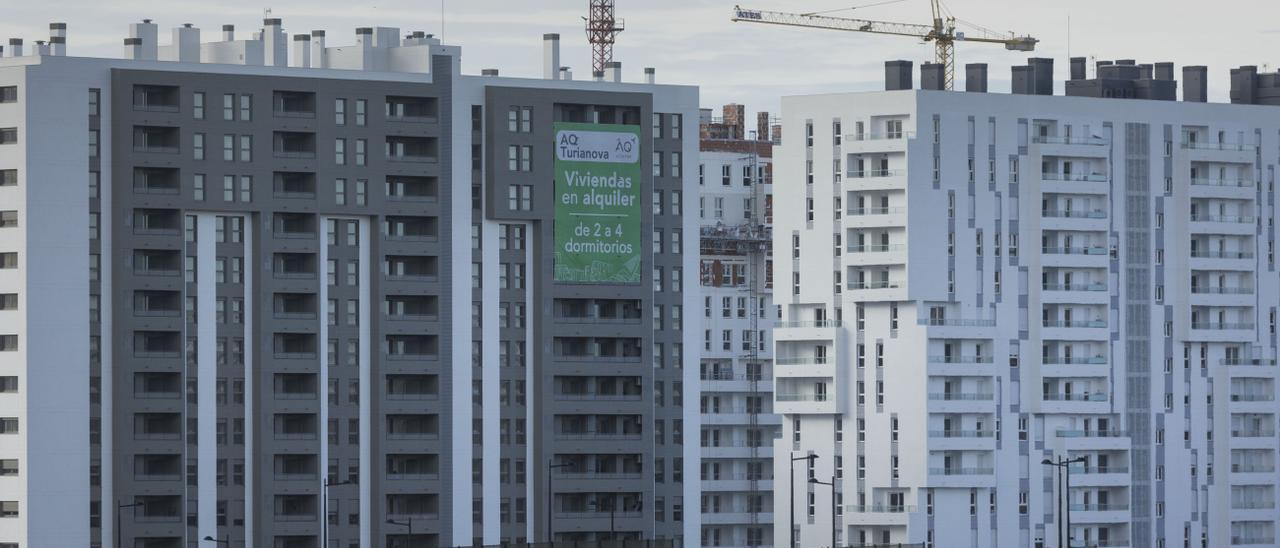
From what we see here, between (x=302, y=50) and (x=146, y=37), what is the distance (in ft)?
32.0

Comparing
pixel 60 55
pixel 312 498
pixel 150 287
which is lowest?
pixel 312 498

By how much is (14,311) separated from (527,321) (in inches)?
1237

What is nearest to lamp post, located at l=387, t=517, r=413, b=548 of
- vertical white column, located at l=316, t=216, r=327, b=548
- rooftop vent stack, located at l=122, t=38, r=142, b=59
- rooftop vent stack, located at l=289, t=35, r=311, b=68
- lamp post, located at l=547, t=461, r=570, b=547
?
vertical white column, located at l=316, t=216, r=327, b=548

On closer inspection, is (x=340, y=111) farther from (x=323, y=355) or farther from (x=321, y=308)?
(x=323, y=355)

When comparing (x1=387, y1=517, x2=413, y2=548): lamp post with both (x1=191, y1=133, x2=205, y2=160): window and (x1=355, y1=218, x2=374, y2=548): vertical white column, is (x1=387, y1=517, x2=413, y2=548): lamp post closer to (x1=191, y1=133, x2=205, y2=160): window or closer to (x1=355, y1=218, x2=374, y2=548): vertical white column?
(x1=355, y1=218, x2=374, y2=548): vertical white column

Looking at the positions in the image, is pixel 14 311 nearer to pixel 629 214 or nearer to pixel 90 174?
pixel 90 174

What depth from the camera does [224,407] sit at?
188m

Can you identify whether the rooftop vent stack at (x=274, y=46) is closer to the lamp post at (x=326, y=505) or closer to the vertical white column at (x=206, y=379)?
the vertical white column at (x=206, y=379)

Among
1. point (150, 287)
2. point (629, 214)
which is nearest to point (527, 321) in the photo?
point (629, 214)

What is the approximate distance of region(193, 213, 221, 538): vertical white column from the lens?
186 metres

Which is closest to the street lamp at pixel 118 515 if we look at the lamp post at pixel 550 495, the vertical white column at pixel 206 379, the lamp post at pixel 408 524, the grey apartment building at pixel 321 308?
the grey apartment building at pixel 321 308

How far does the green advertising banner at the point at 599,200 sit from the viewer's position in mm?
196125

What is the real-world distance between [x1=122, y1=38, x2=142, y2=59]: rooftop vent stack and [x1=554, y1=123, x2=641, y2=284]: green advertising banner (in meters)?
26.1

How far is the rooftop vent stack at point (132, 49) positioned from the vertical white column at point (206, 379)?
11519 mm
